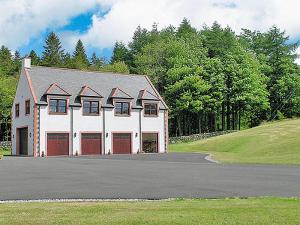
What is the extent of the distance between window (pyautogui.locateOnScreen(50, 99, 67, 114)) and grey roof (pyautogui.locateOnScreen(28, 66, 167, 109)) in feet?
2.90

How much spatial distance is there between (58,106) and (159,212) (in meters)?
41.6

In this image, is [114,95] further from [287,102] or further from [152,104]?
[287,102]

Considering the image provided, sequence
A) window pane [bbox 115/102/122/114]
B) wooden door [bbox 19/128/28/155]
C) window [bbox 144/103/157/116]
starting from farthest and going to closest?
1. window [bbox 144/103/157/116]
2. window pane [bbox 115/102/122/114]
3. wooden door [bbox 19/128/28/155]

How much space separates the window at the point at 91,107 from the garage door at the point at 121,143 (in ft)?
12.7

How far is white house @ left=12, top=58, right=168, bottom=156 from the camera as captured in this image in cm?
4956

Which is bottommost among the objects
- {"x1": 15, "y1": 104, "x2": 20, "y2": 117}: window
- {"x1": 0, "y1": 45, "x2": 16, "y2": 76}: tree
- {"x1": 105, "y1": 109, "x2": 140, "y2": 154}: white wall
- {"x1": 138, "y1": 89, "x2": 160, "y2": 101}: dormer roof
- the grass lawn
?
the grass lawn

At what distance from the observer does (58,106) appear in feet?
165

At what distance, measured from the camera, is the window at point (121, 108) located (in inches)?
2142

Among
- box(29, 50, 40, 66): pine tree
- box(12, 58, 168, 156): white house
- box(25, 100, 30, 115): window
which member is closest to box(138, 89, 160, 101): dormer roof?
box(12, 58, 168, 156): white house

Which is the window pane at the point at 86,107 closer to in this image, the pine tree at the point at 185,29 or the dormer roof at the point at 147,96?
the dormer roof at the point at 147,96

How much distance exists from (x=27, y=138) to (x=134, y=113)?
521 inches

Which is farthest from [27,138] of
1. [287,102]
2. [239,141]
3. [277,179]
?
[287,102]

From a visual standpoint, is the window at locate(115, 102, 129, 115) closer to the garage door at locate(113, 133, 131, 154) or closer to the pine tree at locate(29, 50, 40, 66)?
the garage door at locate(113, 133, 131, 154)

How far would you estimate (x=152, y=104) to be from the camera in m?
56.9
